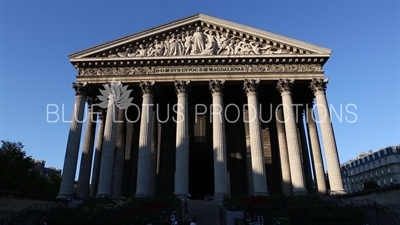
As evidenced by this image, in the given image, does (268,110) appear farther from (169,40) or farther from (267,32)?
(169,40)

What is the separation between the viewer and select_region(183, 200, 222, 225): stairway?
19172 millimetres

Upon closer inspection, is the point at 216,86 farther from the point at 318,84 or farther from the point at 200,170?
the point at 200,170

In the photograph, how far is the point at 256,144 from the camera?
79.9 feet

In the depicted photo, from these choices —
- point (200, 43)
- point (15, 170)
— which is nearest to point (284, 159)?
point (200, 43)

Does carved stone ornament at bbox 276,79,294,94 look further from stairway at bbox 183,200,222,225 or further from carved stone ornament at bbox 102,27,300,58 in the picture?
stairway at bbox 183,200,222,225

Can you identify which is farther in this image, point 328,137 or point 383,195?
point 328,137

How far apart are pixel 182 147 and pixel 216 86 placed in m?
5.91

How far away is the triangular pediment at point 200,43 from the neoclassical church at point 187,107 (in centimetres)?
9

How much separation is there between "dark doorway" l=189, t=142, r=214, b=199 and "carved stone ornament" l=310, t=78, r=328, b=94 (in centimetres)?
1105

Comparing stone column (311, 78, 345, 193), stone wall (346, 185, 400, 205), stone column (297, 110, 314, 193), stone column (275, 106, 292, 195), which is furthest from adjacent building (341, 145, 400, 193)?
stone wall (346, 185, 400, 205)

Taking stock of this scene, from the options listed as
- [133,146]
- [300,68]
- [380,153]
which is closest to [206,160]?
[133,146]

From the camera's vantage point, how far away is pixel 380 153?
69875 millimetres

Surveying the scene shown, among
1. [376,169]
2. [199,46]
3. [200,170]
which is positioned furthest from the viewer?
[376,169]

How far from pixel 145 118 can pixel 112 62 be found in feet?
19.4
